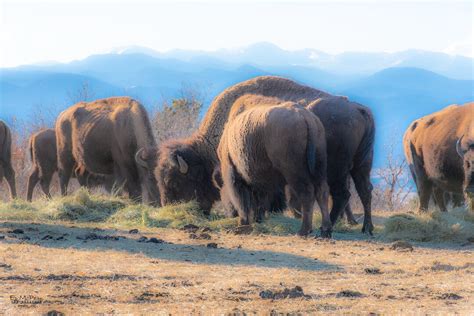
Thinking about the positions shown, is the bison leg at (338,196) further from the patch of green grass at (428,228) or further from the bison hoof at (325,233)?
the bison hoof at (325,233)

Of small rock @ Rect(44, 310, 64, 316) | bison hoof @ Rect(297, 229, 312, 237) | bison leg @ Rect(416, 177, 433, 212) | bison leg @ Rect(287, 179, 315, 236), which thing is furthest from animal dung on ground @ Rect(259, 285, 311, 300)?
bison leg @ Rect(416, 177, 433, 212)

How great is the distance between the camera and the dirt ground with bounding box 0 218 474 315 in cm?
653

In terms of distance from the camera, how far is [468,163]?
43.3ft

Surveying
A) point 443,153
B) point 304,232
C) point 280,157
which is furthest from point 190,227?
point 443,153

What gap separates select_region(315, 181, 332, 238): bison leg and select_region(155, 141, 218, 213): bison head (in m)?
2.95

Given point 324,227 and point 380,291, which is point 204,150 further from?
point 380,291

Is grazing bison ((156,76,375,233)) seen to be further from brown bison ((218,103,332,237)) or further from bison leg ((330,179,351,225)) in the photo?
brown bison ((218,103,332,237))

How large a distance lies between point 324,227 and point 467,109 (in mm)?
5176

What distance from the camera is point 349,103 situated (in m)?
11.8

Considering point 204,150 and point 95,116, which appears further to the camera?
point 95,116

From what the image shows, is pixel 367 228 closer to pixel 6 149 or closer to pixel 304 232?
pixel 304 232

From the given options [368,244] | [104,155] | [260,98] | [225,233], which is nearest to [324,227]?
[368,244]

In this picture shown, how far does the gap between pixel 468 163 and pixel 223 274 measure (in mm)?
6595

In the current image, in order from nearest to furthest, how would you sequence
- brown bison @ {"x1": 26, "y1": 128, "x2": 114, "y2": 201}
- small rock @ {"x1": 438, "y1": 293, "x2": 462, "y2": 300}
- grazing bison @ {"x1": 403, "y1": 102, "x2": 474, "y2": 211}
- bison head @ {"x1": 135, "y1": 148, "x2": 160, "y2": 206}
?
small rock @ {"x1": 438, "y1": 293, "x2": 462, "y2": 300}
grazing bison @ {"x1": 403, "y1": 102, "x2": 474, "y2": 211}
bison head @ {"x1": 135, "y1": 148, "x2": 160, "y2": 206}
brown bison @ {"x1": 26, "y1": 128, "x2": 114, "y2": 201}
